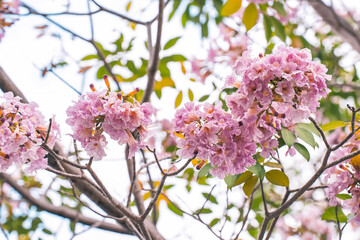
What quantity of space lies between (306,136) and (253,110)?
0.22 meters

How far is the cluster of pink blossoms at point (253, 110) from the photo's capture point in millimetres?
1001

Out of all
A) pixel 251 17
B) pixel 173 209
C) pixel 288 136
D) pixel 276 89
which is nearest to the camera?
pixel 276 89

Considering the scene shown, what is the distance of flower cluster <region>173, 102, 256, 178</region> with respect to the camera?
1077mm

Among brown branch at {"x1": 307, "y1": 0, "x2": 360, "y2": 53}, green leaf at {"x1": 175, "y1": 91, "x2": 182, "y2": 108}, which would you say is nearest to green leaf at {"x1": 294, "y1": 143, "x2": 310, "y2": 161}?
brown branch at {"x1": 307, "y1": 0, "x2": 360, "y2": 53}

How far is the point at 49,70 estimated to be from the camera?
6.14 ft

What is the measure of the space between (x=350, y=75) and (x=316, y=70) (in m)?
2.74

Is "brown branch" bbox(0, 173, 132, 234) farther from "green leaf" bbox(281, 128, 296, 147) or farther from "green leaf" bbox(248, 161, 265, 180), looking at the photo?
"green leaf" bbox(281, 128, 296, 147)

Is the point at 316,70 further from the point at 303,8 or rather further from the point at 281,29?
the point at 303,8

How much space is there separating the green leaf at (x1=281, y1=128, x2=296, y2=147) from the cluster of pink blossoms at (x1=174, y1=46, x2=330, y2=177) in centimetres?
2

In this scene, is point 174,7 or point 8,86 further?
point 174,7

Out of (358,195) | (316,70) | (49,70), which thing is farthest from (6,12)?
(358,195)

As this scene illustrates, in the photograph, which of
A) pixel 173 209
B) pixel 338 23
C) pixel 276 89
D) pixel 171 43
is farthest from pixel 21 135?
pixel 338 23

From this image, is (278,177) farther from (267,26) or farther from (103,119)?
(267,26)

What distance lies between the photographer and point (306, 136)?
1.17 metres
